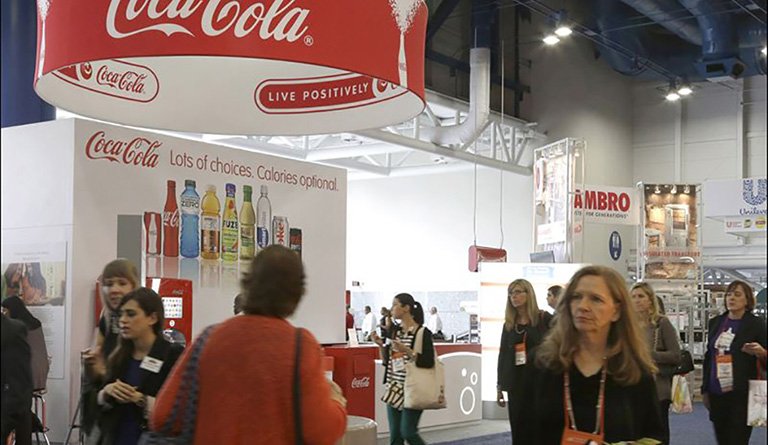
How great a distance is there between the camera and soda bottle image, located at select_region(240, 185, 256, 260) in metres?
8.00

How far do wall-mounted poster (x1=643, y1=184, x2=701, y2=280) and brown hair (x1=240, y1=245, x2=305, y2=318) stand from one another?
11.7m

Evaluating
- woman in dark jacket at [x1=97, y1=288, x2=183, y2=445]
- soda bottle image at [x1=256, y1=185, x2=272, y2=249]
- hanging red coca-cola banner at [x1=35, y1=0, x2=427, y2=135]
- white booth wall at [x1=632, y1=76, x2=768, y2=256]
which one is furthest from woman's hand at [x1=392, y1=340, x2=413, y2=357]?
white booth wall at [x1=632, y1=76, x2=768, y2=256]

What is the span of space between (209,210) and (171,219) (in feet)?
1.34

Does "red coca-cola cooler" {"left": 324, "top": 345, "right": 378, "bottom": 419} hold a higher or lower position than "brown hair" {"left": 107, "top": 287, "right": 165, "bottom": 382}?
lower

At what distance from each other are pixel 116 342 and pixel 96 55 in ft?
3.53

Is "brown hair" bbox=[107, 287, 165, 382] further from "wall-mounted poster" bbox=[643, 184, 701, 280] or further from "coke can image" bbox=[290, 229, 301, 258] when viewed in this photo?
"wall-mounted poster" bbox=[643, 184, 701, 280]

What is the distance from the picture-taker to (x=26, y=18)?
20.5 ft

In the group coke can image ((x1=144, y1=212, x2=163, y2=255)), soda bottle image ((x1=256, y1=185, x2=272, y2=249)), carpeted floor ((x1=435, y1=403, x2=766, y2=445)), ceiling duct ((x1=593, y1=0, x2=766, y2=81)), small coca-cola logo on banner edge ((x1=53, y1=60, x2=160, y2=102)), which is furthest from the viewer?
ceiling duct ((x1=593, y1=0, x2=766, y2=81))

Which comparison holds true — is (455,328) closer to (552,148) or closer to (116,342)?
(552,148)

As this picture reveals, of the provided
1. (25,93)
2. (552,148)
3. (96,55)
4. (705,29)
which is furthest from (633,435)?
(705,29)

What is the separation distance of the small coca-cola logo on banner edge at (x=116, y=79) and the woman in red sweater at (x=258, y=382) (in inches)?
62.2

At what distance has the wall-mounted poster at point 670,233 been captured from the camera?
13680mm

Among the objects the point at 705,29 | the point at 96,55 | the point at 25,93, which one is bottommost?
the point at 96,55

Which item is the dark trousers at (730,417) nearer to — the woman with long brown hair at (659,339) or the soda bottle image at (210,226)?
the woman with long brown hair at (659,339)
